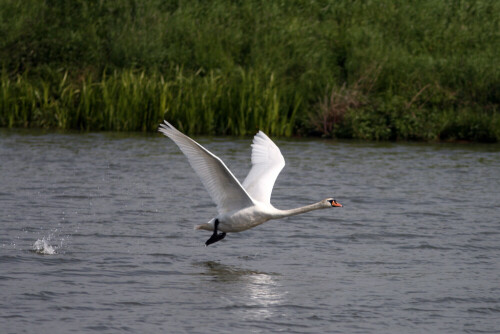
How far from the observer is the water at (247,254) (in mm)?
7867

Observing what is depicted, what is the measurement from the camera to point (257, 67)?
2716 centimetres

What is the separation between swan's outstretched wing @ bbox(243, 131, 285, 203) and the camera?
10.9 m

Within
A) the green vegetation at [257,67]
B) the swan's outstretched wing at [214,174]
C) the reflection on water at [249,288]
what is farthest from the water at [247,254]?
the green vegetation at [257,67]

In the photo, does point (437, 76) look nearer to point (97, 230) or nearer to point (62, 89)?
point (62, 89)

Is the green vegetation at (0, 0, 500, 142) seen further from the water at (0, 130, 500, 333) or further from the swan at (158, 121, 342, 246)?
the swan at (158, 121, 342, 246)

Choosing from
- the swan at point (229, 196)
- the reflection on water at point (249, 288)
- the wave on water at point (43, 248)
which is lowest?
the wave on water at point (43, 248)

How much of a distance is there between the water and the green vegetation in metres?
5.14

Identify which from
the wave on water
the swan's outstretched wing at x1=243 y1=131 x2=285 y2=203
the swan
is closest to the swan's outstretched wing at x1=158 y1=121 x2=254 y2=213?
the swan

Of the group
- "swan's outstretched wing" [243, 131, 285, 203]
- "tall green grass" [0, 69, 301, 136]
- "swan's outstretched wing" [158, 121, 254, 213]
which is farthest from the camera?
"tall green grass" [0, 69, 301, 136]

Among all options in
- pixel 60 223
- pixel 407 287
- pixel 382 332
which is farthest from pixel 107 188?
pixel 382 332

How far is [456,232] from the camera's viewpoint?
12219 mm

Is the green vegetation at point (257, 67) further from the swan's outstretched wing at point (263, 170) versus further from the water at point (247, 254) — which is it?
the swan's outstretched wing at point (263, 170)

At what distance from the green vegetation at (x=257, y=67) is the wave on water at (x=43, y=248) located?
1336 cm

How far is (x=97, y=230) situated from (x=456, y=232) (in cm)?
473
